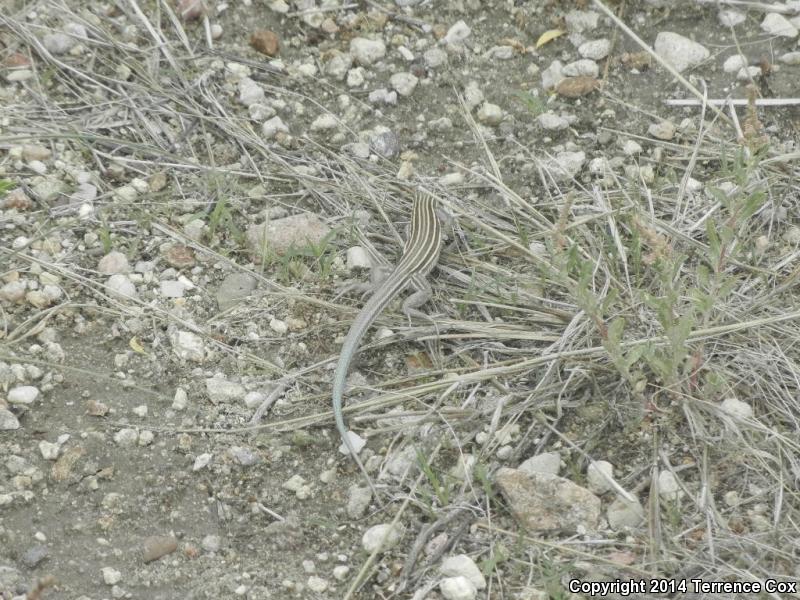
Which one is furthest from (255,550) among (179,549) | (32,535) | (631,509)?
(631,509)

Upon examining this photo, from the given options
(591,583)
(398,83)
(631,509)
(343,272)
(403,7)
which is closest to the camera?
(591,583)

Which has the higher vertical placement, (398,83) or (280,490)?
(398,83)

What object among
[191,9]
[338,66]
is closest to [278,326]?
[338,66]

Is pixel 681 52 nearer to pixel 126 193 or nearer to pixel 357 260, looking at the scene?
pixel 357 260

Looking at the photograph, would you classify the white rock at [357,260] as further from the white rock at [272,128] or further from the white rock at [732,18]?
the white rock at [732,18]

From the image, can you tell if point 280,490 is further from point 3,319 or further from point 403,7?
point 403,7

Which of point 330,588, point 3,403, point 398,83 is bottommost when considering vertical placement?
point 330,588

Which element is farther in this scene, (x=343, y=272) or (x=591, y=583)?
(x=343, y=272)

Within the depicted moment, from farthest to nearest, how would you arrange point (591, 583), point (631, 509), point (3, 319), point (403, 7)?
point (403, 7) → point (3, 319) → point (631, 509) → point (591, 583)
